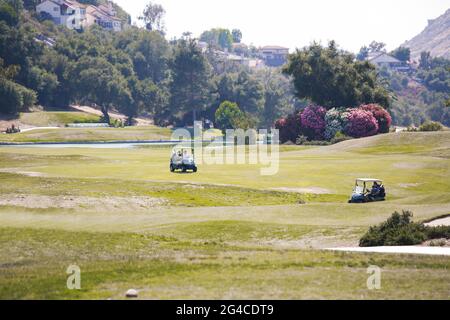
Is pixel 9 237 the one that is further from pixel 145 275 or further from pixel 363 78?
pixel 363 78

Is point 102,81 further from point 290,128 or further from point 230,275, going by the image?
point 230,275

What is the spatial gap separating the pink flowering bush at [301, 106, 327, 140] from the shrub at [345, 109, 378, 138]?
4.43 metres

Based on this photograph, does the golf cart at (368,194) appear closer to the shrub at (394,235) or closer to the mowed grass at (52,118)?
the shrub at (394,235)

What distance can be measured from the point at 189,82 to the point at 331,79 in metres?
61.4

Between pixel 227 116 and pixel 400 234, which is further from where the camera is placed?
pixel 227 116

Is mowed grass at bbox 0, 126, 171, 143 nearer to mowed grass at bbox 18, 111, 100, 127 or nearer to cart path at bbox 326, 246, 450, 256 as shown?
mowed grass at bbox 18, 111, 100, 127

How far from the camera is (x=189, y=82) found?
17488cm

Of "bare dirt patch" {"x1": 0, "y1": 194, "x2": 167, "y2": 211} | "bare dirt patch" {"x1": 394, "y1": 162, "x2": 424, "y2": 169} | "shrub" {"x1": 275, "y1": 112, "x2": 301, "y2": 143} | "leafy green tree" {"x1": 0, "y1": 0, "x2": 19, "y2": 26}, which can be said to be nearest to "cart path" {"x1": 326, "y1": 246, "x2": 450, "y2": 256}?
"bare dirt patch" {"x1": 0, "y1": 194, "x2": 167, "y2": 211}

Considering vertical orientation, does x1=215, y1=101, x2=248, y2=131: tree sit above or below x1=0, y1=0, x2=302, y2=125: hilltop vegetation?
below

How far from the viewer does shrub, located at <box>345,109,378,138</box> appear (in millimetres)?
107375

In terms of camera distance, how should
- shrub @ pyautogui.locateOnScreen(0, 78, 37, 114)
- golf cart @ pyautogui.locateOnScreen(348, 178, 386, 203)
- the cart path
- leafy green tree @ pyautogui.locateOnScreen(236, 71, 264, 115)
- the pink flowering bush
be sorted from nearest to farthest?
the cart path, golf cart @ pyautogui.locateOnScreen(348, 178, 386, 203), the pink flowering bush, shrub @ pyautogui.locateOnScreen(0, 78, 37, 114), leafy green tree @ pyautogui.locateOnScreen(236, 71, 264, 115)

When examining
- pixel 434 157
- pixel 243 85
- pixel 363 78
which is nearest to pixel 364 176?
pixel 434 157

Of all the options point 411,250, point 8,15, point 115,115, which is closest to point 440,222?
point 411,250
